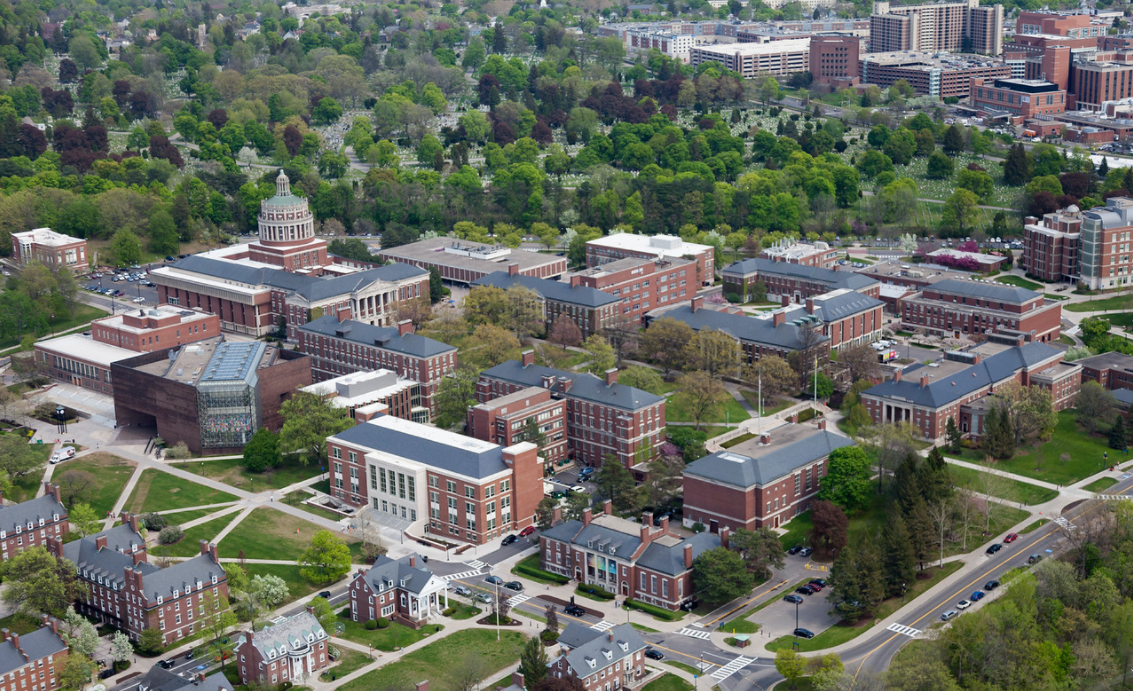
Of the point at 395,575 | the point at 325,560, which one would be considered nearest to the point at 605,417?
the point at 395,575

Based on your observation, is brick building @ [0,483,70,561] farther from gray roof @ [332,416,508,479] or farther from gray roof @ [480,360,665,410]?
gray roof @ [480,360,665,410]

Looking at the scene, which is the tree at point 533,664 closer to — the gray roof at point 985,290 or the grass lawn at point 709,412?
the grass lawn at point 709,412

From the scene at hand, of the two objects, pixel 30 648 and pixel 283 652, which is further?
pixel 283 652

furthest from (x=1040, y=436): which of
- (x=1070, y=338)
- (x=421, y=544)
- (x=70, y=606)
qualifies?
(x=70, y=606)

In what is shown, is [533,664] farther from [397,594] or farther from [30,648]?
[30,648]

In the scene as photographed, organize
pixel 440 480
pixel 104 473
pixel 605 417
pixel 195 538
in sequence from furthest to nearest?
pixel 104 473 → pixel 605 417 → pixel 440 480 → pixel 195 538

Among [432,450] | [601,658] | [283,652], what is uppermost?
[432,450]

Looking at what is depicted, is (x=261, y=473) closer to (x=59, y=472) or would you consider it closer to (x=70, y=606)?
(x=59, y=472)
